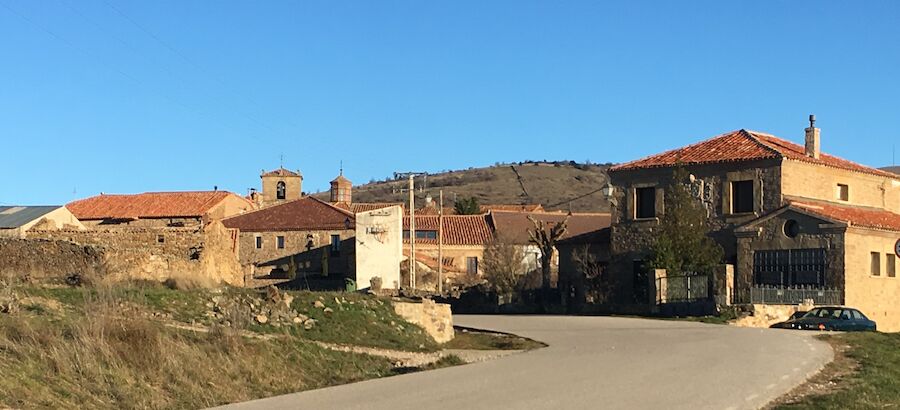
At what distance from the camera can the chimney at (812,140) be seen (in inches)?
1708

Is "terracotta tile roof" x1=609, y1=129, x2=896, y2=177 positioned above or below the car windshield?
above

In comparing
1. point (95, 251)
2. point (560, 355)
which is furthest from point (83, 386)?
point (95, 251)

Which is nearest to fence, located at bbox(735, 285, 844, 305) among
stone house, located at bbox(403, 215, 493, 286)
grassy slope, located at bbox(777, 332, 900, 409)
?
grassy slope, located at bbox(777, 332, 900, 409)

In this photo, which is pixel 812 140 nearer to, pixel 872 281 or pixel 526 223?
pixel 872 281

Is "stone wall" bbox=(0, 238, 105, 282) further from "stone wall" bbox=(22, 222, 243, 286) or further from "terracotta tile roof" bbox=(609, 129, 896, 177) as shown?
"terracotta tile roof" bbox=(609, 129, 896, 177)

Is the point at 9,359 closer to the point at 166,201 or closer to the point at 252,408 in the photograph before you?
the point at 252,408

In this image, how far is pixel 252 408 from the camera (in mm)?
13383

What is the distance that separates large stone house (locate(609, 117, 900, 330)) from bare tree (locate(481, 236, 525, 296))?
6.38m

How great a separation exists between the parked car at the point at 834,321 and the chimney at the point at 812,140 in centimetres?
1340

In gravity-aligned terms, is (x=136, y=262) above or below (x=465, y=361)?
above

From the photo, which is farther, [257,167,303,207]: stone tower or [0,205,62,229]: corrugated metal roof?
[257,167,303,207]: stone tower

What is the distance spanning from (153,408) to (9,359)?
2.33 m

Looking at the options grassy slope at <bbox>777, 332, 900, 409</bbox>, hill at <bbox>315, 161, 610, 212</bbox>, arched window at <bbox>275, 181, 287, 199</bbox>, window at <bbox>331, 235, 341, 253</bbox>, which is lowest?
grassy slope at <bbox>777, 332, 900, 409</bbox>

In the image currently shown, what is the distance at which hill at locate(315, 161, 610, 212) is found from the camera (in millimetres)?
132125
